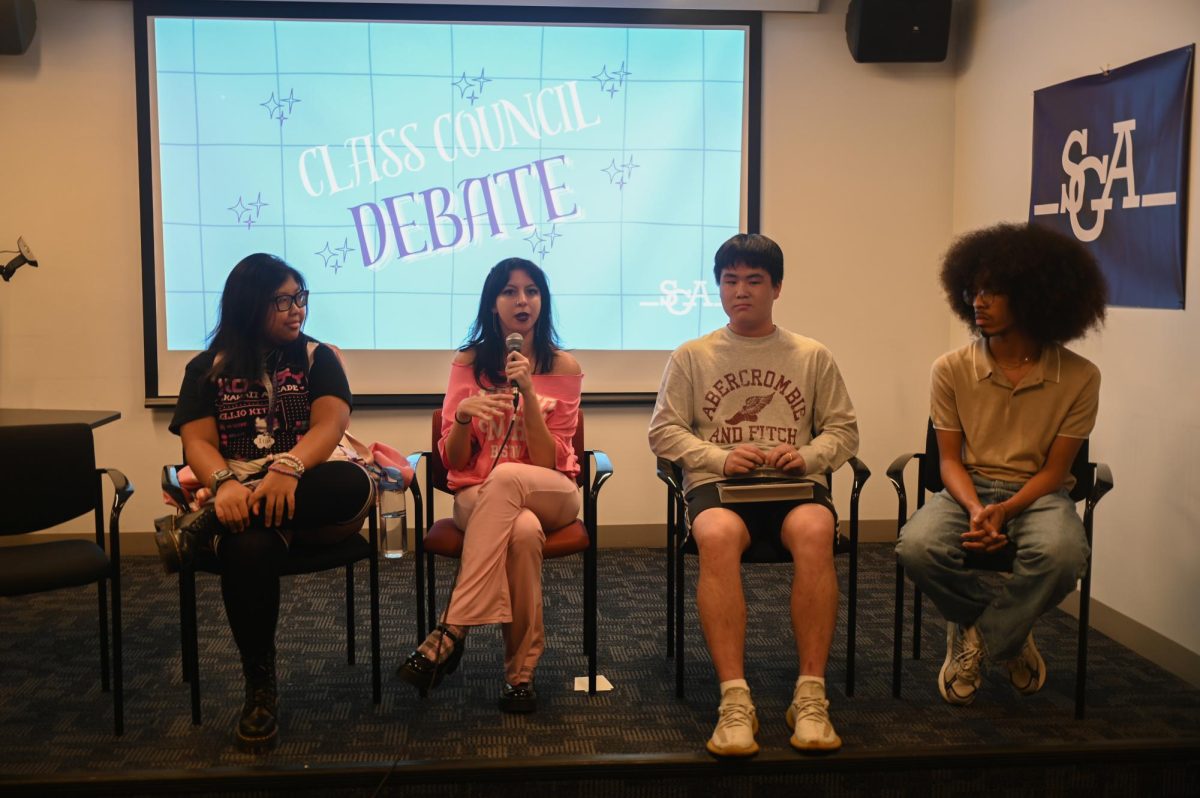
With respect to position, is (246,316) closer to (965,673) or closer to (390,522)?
(390,522)

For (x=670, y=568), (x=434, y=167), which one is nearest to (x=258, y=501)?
(x=670, y=568)

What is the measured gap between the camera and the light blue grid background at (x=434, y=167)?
13.9ft

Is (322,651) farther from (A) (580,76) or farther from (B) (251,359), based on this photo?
(A) (580,76)

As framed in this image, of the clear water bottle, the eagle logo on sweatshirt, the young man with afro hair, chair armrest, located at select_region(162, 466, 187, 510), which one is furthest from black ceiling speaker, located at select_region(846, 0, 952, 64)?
chair armrest, located at select_region(162, 466, 187, 510)

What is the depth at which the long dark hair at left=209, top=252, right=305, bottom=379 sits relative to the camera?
108 inches

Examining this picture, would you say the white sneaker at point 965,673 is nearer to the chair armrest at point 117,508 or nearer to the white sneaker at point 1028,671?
the white sneaker at point 1028,671

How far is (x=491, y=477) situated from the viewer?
2.82 metres

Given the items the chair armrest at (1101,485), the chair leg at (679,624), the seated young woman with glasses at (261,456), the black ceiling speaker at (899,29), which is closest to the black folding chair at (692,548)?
the chair leg at (679,624)

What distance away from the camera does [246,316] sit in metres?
2.76

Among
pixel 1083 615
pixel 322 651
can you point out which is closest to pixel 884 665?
pixel 1083 615

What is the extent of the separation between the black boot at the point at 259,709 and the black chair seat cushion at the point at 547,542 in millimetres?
473

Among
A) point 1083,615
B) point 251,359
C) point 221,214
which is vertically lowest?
point 1083,615

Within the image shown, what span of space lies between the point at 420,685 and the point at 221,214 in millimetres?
2308

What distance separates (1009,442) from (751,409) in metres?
0.67
